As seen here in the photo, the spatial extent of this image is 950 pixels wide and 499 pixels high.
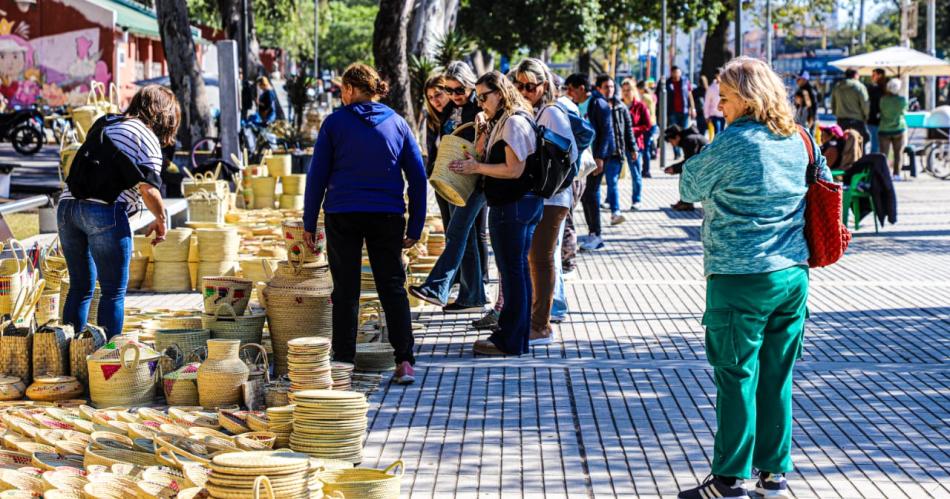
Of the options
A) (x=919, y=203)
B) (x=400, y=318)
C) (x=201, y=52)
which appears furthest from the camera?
(x=201, y=52)

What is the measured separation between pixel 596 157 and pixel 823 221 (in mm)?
7184

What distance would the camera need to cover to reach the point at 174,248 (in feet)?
34.3

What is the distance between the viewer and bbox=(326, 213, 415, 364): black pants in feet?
23.2

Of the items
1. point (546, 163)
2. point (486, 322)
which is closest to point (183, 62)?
point (486, 322)

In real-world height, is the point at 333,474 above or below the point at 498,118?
below

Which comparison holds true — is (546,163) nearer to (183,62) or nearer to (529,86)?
(529,86)

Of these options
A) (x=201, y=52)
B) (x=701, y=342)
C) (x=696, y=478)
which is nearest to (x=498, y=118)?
(x=701, y=342)

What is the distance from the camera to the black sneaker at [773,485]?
5.11 m

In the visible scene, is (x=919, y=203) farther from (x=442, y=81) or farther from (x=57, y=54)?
(x=57, y=54)

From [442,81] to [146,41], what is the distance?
153 feet

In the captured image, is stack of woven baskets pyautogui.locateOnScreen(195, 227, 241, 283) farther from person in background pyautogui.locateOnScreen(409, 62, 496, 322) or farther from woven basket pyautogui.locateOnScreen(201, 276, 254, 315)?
woven basket pyautogui.locateOnScreen(201, 276, 254, 315)

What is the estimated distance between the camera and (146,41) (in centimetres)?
5325

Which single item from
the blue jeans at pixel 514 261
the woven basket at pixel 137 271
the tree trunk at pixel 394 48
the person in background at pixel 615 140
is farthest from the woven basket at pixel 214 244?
the tree trunk at pixel 394 48

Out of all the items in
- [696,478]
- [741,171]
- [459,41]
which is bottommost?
[696,478]
